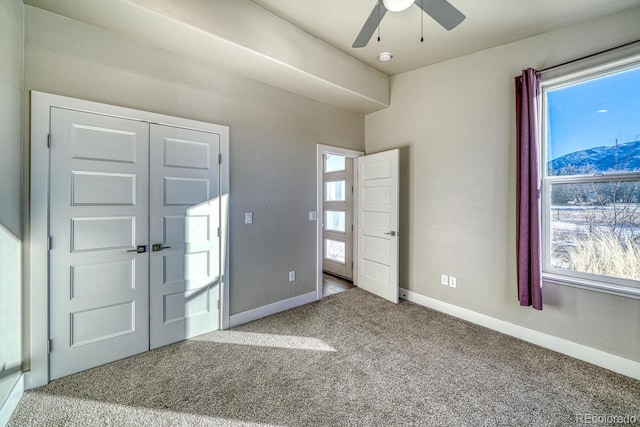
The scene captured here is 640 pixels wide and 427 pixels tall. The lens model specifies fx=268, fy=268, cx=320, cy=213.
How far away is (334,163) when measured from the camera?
16.2ft

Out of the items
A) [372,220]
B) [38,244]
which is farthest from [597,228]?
[38,244]

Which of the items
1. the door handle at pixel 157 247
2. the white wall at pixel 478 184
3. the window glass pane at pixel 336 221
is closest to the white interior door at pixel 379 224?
the white wall at pixel 478 184

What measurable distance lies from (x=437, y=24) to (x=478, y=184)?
1.67 m

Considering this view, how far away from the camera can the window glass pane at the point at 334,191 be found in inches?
187

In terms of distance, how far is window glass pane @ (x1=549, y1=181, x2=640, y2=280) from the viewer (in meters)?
2.18

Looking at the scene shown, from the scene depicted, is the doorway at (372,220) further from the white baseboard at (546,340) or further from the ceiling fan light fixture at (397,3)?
the ceiling fan light fixture at (397,3)

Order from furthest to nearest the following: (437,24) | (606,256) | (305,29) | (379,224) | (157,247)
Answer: (379,224) < (305,29) < (437,24) < (157,247) < (606,256)

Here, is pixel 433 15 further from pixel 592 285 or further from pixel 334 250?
pixel 334 250

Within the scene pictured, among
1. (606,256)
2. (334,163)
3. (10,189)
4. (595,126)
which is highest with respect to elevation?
(334,163)

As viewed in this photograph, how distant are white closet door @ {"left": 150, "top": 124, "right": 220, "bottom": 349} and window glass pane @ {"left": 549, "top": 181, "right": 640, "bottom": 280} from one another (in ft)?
11.0

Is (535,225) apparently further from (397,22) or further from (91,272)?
(91,272)

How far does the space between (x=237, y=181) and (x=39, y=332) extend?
6.31ft

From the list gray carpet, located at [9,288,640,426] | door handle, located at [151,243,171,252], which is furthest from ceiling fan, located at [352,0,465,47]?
gray carpet, located at [9,288,640,426]

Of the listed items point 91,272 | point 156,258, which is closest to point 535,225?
point 156,258
